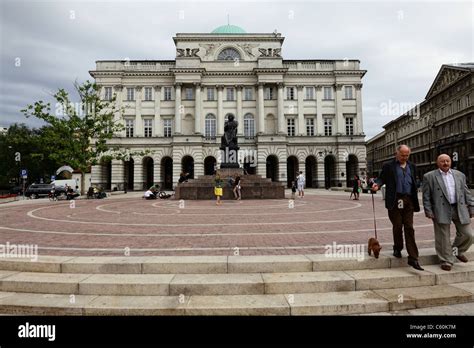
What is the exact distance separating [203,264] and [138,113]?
171 feet

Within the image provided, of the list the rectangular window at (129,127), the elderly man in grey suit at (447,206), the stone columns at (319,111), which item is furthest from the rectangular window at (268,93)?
the elderly man in grey suit at (447,206)

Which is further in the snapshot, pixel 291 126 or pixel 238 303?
pixel 291 126

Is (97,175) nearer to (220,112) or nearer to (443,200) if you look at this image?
(220,112)

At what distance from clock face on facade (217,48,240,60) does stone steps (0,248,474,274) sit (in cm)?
5365

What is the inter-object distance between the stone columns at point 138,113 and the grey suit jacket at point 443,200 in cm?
5193

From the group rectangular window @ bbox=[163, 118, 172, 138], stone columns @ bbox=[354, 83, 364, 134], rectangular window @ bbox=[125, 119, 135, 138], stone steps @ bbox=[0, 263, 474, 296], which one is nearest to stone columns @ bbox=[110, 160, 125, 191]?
rectangular window @ bbox=[125, 119, 135, 138]

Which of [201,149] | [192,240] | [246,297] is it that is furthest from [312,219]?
[201,149]

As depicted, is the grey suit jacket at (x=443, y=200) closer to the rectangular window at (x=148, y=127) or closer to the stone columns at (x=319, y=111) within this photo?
the stone columns at (x=319, y=111)

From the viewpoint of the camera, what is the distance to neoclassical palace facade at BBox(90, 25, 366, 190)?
52.4 metres

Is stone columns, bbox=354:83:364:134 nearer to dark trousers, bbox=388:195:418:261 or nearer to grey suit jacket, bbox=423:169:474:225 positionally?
grey suit jacket, bbox=423:169:474:225

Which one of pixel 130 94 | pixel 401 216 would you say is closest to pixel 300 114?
pixel 130 94

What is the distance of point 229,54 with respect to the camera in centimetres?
5509

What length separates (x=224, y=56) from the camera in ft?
180

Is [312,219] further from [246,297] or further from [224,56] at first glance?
[224,56]
